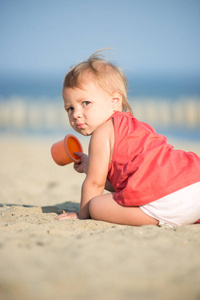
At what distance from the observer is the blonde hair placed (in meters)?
2.37

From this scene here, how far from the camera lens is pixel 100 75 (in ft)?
7.86

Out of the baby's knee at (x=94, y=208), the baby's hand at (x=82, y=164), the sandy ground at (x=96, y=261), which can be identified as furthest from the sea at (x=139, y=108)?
the sandy ground at (x=96, y=261)

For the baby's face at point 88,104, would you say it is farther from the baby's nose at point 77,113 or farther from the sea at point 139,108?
the sea at point 139,108

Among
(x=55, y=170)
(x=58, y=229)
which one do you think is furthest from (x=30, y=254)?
(x=55, y=170)

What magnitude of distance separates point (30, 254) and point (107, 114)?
49.5 inches

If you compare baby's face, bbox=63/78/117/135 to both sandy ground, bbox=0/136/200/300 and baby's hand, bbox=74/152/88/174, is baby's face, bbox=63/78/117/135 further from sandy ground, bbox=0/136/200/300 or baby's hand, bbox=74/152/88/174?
sandy ground, bbox=0/136/200/300

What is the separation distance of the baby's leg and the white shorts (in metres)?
0.05

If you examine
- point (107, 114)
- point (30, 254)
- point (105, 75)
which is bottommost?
point (30, 254)

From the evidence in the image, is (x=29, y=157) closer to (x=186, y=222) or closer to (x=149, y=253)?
(x=186, y=222)

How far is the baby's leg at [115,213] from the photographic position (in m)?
2.07

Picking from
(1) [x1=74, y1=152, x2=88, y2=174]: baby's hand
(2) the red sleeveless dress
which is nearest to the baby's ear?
(2) the red sleeveless dress

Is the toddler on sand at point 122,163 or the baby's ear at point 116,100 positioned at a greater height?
the baby's ear at point 116,100

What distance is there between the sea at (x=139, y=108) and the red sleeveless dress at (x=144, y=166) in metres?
7.15

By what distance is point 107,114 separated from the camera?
2430 mm
